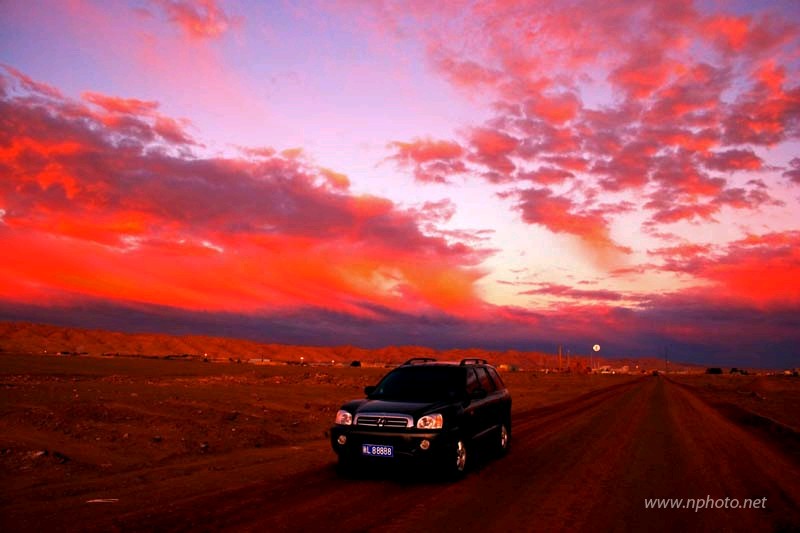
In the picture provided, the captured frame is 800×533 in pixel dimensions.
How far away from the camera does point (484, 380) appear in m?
12.8

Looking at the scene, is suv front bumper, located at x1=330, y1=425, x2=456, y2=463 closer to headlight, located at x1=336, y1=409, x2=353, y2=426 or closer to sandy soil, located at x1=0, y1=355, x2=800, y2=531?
headlight, located at x1=336, y1=409, x2=353, y2=426

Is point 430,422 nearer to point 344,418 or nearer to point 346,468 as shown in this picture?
point 344,418

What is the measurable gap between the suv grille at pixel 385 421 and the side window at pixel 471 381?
6.34 ft

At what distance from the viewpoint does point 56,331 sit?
137 metres

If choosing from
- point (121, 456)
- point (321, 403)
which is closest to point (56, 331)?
point (321, 403)

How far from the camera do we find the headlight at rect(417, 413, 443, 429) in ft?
32.2

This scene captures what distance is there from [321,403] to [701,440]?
15683 millimetres

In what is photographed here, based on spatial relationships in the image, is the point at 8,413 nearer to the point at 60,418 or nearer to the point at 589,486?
the point at 60,418

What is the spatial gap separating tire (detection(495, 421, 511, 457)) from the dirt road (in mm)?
353

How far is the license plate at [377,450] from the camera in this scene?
32.0 feet

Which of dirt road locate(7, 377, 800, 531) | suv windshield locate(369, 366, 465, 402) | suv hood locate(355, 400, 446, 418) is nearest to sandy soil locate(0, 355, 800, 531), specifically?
dirt road locate(7, 377, 800, 531)

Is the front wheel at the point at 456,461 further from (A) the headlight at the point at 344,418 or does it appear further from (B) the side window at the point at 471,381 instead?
(A) the headlight at the point at 344,418

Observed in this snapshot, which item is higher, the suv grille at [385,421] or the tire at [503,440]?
the suv grille at [385,421]

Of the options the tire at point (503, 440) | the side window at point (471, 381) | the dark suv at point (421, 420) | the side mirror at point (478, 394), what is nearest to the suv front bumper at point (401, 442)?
the dark suv at point (421, 420)
